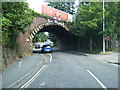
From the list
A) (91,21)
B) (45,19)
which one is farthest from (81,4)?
(45,19)

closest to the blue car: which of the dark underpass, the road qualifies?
the dark underpass

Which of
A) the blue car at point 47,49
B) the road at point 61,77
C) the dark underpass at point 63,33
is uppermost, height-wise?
the dark underpass at point 63,33

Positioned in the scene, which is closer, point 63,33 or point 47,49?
point 47,49

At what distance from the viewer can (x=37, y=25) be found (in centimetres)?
2756

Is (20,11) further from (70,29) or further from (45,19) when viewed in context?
(70,29)

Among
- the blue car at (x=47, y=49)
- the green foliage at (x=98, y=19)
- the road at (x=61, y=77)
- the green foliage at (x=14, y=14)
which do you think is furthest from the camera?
the blue car at (x=47, y=49)

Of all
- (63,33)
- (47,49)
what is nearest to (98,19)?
(47,49)

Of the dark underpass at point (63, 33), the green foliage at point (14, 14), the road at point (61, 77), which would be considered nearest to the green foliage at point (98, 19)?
the dark underpass at point (63, 33)

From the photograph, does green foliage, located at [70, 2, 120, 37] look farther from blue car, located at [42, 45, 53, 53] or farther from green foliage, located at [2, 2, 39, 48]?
green foliage, located at [2, 2, 39, 48]

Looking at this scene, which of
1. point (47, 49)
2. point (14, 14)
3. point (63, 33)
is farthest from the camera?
point (63, 33)

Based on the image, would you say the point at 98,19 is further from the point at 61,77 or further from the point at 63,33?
the point at 61,77

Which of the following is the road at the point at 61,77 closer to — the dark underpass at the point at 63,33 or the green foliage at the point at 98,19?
the green foliage at the point at 98,19

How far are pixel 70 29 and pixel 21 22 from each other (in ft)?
61.8

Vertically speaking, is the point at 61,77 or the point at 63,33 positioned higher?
the point at 63,33
